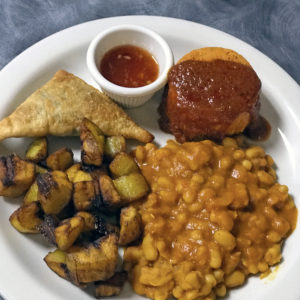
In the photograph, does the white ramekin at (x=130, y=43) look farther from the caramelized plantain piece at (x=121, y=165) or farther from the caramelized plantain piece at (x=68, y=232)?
the caramelized plantain piece at (x=68, y=232)

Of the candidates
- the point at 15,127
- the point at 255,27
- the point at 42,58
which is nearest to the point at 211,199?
the point at 15,127

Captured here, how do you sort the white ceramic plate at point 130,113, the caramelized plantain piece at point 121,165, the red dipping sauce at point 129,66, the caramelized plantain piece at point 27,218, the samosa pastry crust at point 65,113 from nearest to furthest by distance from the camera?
1. the caramelized plantain piece at point 27,218
2. the white ceramic plate at point 130,113
3. the caramelized plantain piece at point 121,165
4. the samosa pastry crust at point 65,113
5. the red dipping sauce at point 129,66

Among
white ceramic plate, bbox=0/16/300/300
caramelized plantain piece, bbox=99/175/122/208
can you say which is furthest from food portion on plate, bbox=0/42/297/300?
white ceramic plate, bbox=0/16/300/300

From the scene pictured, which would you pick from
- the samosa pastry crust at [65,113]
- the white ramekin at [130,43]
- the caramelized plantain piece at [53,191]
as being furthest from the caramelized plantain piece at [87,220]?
the white ramekin at [130,43]

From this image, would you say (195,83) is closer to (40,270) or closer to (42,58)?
(42,58)

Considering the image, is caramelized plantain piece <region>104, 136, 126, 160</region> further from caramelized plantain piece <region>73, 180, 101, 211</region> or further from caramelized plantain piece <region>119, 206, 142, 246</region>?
caramelized plantain piece <region>119, 206, 142, 246</region>
